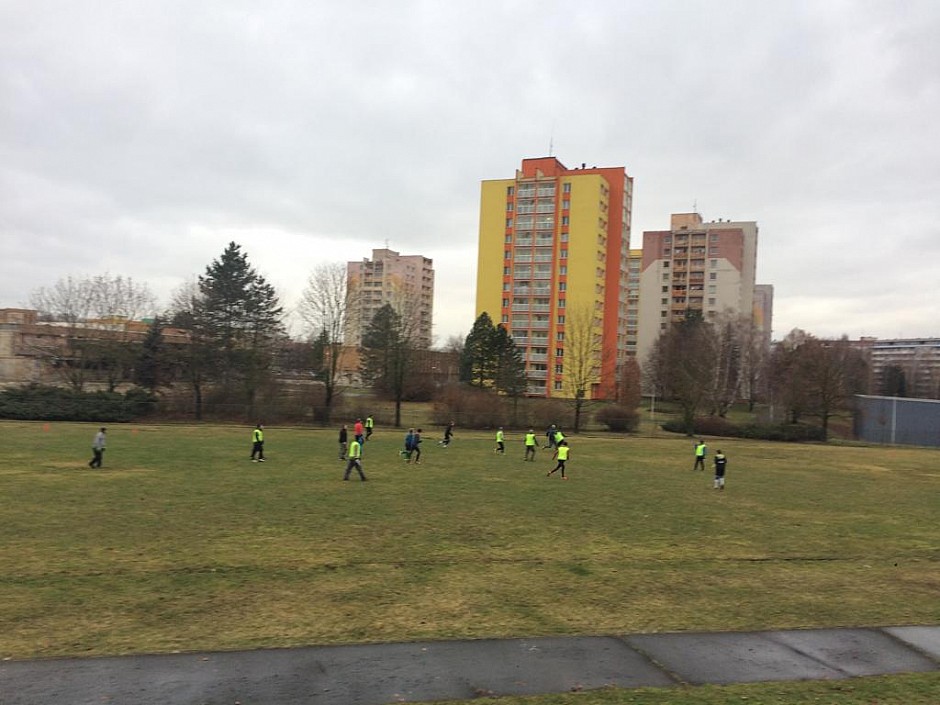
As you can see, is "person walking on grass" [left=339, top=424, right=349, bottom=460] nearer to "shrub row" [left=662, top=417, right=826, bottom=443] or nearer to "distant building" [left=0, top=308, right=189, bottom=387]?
"distant building" [left=0, top=308, right=189, bottom=387]

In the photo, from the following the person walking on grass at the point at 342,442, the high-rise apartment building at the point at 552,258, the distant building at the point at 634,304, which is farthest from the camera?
the distant building at the point at 634,304

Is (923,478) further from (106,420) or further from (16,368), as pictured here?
(16,368)

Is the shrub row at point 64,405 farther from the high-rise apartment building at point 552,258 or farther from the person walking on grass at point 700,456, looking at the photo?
the high-rise apartment building at point 552,258

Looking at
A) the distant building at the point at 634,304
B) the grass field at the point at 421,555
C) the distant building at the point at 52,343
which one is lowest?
the grass field at the point at 421,555

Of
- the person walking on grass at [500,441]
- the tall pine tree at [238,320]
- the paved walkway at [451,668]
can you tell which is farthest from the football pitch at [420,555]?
the tall pine tree at [238,320]

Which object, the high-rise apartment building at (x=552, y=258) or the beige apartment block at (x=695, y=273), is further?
the beige apartment block at (x=695, y=273)

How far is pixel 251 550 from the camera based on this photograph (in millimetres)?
12297

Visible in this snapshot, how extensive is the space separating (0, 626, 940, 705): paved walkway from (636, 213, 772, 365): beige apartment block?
10821 centimetres

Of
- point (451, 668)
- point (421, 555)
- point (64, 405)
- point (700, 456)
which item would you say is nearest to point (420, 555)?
point (421, 555)

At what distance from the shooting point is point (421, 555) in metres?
12.3

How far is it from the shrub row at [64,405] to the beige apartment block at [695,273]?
86816 millimetres

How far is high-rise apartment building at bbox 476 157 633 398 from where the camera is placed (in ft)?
296

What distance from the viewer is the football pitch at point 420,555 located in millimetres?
8703

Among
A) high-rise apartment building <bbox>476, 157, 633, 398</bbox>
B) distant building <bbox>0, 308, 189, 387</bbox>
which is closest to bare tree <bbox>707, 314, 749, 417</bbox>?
high-rise apartment building <bbox>476, 157, 633, 398</bbox>
